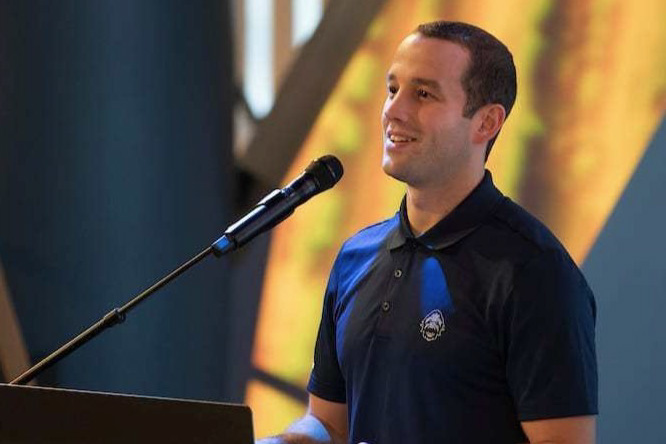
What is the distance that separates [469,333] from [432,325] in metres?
0.06

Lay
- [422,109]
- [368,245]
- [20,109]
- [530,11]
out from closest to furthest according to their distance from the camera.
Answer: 1. [422,109]
2. [368,245]
3. [530,11]
4. [20,109]

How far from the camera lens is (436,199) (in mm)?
1959

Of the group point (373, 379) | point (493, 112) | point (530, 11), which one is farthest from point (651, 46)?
point (373, 379)

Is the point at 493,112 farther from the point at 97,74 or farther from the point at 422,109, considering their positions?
the point at 97,74

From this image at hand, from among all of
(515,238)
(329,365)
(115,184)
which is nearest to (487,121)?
(515,238)

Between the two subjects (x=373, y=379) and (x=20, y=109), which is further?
(x=20, y=109)

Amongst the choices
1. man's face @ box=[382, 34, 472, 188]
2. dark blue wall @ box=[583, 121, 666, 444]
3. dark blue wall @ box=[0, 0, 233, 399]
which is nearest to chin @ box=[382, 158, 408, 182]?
man's face @ box=[382, 34, 472, 188]

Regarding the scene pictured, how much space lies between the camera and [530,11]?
2.88 metres

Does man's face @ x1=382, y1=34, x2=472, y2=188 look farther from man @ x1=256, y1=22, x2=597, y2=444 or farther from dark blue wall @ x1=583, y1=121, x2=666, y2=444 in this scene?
dark blue wall @ x1=583, y1=121, x2=666, y2=444

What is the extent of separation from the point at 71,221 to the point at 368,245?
61.1 inches

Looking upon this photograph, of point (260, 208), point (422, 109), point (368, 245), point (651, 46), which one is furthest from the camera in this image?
point (651, 46)

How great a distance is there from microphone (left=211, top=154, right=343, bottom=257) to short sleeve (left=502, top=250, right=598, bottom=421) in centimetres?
32

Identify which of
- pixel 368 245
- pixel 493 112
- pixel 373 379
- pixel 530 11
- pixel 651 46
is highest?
pixel 530 11

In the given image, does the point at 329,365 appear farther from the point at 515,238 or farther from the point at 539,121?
the point at 539,121
